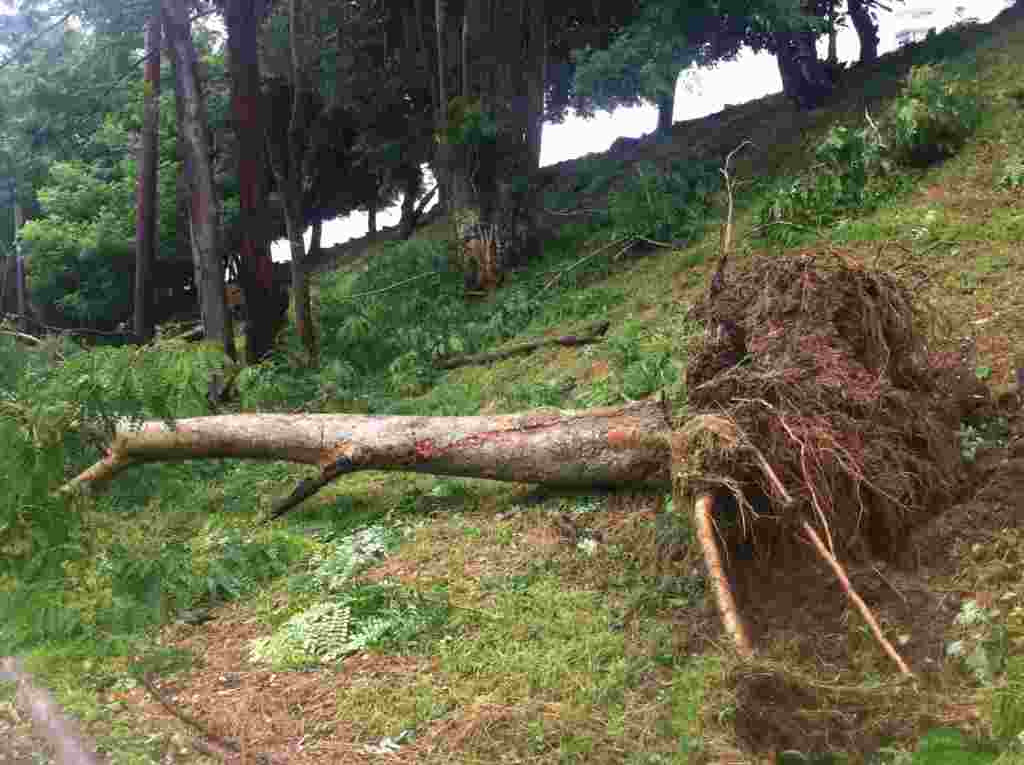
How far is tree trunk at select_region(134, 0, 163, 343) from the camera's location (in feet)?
46.3

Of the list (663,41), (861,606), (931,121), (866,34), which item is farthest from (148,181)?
(861,606)

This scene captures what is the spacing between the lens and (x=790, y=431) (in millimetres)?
4746

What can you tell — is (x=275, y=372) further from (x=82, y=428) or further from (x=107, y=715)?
(x=107, y=715)

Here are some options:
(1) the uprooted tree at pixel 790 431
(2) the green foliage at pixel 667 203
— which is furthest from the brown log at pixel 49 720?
(2) the green foliage at pixel 667 203

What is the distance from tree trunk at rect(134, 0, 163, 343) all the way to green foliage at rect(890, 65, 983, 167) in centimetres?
880

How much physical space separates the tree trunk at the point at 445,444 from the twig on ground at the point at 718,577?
0.92m

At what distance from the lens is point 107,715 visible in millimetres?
4965

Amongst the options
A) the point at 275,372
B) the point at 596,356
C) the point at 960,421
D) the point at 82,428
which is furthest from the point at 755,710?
the point at 275,372

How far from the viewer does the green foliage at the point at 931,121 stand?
9914mm

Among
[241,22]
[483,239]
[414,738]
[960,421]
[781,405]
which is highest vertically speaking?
[241,22]

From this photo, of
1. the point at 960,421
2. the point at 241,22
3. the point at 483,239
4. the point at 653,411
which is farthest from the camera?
the point at 483,239

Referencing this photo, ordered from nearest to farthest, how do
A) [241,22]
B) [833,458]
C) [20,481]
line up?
[833,458] → [20,481] → [241,22]

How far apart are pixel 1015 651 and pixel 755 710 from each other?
0.99m

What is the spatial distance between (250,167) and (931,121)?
7.10 meters
